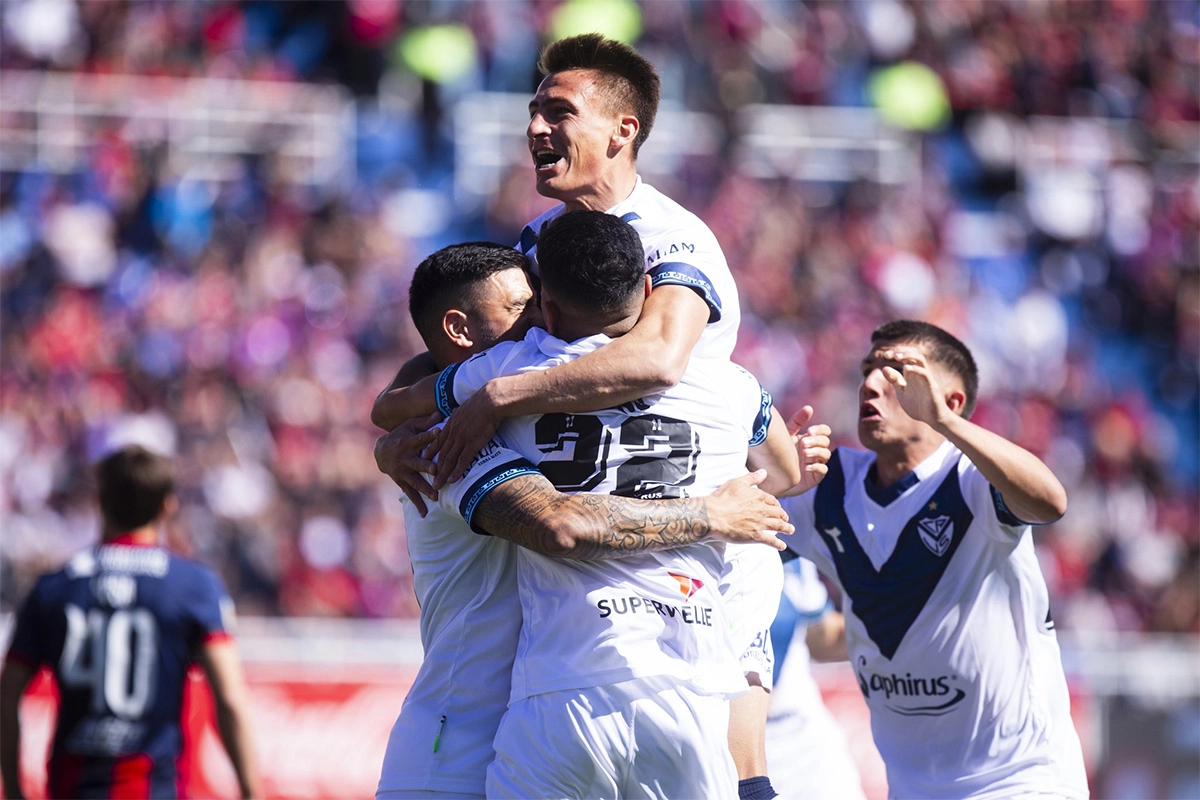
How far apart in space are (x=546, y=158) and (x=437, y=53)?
14.3 meters

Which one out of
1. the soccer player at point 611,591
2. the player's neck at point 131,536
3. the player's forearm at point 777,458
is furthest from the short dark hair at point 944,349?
the player's neck at point 131,536

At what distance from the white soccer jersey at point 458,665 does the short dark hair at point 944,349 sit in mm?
2106

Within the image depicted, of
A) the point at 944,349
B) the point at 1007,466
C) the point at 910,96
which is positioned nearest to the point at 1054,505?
the point at 1007,466

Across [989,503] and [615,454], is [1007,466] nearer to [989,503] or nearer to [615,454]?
[989,503]

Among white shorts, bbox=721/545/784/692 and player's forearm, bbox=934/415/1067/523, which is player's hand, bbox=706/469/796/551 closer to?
white shorts, bbox=721/545/784/692

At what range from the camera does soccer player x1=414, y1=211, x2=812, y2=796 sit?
406 cm

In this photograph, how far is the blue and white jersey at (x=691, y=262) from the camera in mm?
4547

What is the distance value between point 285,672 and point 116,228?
682 cm

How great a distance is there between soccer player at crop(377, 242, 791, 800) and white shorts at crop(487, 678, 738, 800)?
0.34m

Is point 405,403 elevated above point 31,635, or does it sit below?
above

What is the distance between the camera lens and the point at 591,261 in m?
4.21

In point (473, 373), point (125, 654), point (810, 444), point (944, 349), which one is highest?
point (944, 349)

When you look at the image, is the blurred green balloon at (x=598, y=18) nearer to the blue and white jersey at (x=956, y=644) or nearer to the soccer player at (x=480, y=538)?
the blue and white jersey at (x=956, y=644)

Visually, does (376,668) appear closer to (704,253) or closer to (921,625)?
(921,625)
